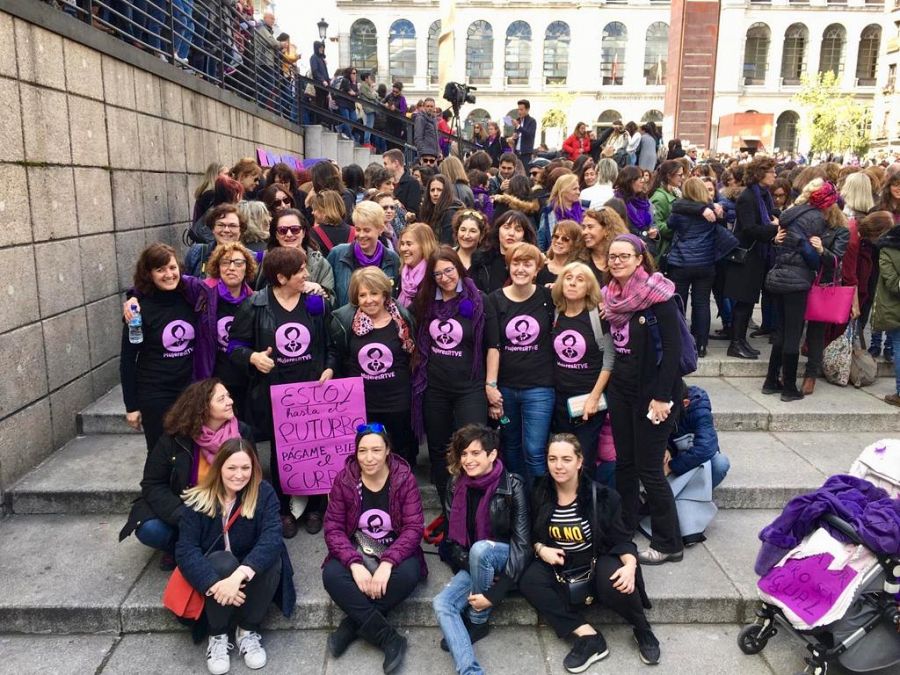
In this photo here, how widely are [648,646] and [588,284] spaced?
7.11 feet

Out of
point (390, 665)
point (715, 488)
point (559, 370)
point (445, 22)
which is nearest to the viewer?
point (390, 665)

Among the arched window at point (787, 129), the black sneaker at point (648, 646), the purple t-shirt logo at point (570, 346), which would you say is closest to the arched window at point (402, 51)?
the arched window at point (787, 129)

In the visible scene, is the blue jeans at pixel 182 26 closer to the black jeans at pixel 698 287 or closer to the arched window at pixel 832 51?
the black jeans at pixel 698 287

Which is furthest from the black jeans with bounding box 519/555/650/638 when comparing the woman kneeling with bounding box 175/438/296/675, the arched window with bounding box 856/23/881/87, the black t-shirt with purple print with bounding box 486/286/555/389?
the arched window with bounding box 856/23/881/87

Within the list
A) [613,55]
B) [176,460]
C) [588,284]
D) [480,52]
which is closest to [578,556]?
[588,284]

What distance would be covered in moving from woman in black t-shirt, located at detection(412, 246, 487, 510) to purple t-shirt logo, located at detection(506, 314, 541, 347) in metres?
0.20

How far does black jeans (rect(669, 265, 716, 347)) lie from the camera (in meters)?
7.55

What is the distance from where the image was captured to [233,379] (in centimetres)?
495

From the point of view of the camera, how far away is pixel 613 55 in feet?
235

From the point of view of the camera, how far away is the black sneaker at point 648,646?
3.92 metres

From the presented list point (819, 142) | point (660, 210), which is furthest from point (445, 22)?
point (819, 142)

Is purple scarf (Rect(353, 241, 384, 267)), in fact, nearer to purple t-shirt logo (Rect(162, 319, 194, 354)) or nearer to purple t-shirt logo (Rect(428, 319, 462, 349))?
purple t-shirt logo (Rect(428, 319, 462, 349))

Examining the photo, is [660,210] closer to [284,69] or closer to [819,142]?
[284,69]

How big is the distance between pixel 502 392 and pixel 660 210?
4.17m
